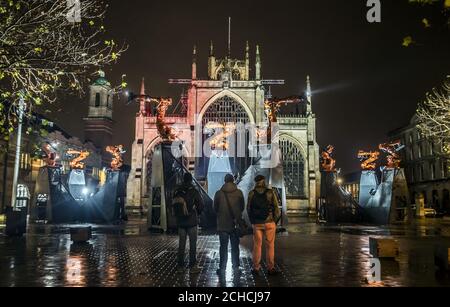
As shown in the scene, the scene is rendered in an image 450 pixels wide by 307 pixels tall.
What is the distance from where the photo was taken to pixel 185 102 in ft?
215

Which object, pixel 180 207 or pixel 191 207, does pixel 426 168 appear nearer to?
pixel 191 207

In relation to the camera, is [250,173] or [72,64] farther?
[250,173]

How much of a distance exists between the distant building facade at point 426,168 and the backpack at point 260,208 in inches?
2016

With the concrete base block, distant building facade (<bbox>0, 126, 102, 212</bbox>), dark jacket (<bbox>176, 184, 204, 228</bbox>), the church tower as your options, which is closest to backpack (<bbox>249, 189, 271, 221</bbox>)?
dark jacket (<bbox>176, 184, 204, 228</bbox>)

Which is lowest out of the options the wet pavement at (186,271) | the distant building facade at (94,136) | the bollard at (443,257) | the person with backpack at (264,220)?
the wet pavement at (186,271)

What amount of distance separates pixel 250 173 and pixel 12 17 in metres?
12.8

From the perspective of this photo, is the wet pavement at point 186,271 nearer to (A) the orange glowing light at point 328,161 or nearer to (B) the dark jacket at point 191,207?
(B) the dark jacket at point 191,207

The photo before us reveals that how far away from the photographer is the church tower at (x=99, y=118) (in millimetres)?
72562

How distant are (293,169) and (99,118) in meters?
34.4

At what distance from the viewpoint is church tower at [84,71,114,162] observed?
238ft

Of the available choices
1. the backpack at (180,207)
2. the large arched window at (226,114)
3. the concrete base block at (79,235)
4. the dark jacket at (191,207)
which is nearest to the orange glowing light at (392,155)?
the concrete base block at (79,235)

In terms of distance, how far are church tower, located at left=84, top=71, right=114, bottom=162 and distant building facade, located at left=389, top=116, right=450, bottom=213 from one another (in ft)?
155
